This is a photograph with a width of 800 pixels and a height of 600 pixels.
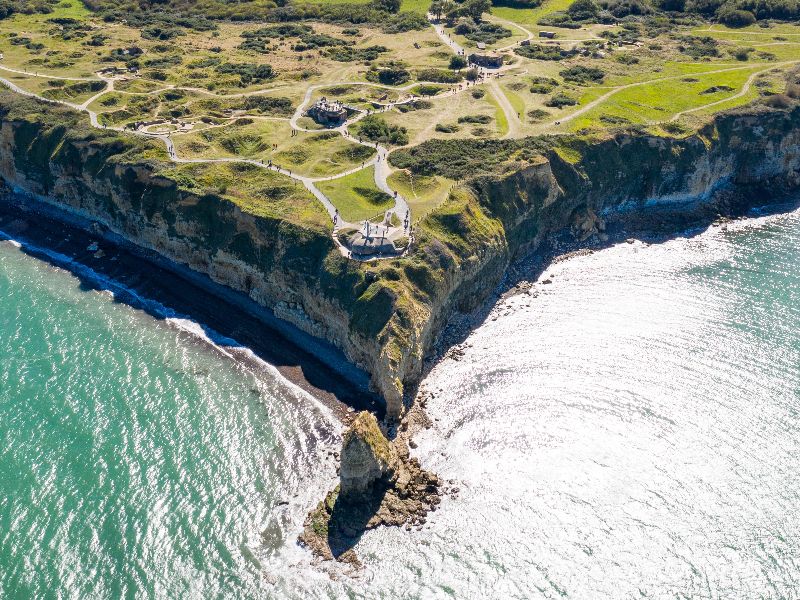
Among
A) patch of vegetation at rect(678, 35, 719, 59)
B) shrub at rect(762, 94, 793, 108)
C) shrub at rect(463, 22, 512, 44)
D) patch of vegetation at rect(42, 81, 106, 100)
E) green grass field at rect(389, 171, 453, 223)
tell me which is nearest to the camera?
green grass field at rect(389, 171, 453, 223)

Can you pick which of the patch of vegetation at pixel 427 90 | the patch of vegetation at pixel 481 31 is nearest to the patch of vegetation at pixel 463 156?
the patch of vegetation at pixel 427 90

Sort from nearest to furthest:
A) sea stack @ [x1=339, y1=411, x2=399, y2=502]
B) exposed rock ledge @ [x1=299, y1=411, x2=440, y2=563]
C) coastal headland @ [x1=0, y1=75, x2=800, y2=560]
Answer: exposed rock ledge @ [x1=299, y1=411, x2=440, y2=563] < sea stack @ [x1=339, y1=411, x2=399, y2=502] < coastal headland @ [x1=0, y1=75, x2=800, y2=560]

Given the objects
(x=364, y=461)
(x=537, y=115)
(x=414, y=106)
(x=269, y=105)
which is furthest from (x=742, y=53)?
(x=364, y=461)

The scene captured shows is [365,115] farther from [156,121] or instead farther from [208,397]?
[208,397]

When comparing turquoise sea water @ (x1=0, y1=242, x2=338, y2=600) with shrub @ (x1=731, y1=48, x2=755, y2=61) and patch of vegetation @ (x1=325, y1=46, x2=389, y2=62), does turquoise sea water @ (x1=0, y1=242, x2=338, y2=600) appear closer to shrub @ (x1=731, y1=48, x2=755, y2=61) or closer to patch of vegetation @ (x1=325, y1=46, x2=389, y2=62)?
patch of vegetation @ (x1=325, y1=46, x2=389, y2=62)

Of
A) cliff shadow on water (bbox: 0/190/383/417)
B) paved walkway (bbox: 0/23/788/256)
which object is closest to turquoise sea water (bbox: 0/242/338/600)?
cliff shadow on water (bbox: 0/190/383/417)

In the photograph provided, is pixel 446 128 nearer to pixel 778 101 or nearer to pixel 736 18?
pixel 778 101
